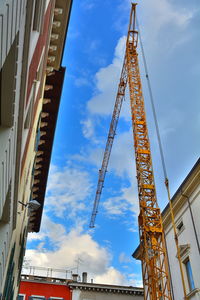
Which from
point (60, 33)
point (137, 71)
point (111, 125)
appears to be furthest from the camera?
point (111, 125)

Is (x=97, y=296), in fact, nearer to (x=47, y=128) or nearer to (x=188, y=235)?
(x=188, y=235)

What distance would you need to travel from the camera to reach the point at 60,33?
51.2 ft

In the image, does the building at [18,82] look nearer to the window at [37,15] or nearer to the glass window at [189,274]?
the window at [37,15]

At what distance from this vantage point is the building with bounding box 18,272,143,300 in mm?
36812

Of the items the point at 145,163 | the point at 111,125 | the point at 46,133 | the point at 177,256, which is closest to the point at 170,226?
the point at 177,256

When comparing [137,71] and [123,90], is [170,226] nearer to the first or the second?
[137,71]

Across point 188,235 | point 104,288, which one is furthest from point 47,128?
point 104,288

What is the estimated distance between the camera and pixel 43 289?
3719 cm

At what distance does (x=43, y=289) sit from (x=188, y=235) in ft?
66.7

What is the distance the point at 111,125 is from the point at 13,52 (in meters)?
50.4

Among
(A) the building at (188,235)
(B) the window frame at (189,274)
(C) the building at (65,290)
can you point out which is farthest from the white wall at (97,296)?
(B) the window frame at (189,274)

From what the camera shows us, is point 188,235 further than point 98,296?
No

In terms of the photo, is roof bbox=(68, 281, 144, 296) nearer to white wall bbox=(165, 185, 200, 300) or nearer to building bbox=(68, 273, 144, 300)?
building bbox=(68, 273, 144, 300)

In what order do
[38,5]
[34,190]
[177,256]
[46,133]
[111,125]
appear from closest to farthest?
1. [38,5]
2. [46,133]
3. [34,190]
4. [177,256]
5. [111,125]
